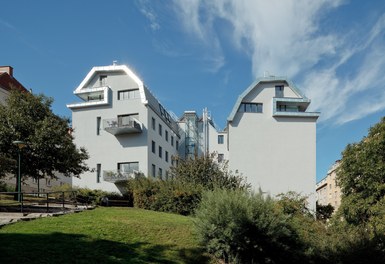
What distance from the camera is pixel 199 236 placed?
1513cm

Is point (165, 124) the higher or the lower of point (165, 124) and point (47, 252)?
the higher

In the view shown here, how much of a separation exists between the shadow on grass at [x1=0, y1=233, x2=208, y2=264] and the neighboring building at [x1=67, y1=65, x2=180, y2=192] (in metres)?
27.0

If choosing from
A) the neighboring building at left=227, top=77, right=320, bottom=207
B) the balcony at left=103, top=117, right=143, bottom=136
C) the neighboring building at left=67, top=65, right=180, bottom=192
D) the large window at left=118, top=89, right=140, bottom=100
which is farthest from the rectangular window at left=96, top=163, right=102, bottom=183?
the neighboring building at left=227, top=77, right=320, bottom=207

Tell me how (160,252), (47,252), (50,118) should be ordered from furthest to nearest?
(50,118) → (160,252) → (47,252)

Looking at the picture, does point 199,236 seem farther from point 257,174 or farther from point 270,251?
point 257,174

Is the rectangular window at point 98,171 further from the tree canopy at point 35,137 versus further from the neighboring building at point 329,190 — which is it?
the neighboring building at point 329,190

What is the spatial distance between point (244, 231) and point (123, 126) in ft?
94.1

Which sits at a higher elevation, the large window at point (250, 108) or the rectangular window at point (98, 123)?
the large window at point (250, 108)

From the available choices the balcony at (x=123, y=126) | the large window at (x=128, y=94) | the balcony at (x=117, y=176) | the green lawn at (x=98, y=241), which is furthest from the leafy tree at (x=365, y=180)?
the large window at (x=128, y=94)

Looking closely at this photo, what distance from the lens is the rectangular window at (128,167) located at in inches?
1662

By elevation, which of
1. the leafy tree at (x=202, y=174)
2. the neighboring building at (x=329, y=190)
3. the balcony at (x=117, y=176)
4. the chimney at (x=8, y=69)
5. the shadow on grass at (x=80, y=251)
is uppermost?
the chimney at (x=8, y=69)

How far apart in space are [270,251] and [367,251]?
14.3 ft

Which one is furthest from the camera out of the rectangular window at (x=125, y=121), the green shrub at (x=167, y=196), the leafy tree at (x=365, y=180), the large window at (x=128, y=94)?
the large window at (x=128, y=94)

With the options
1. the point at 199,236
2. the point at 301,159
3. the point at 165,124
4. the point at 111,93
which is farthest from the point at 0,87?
the point at 199,236
